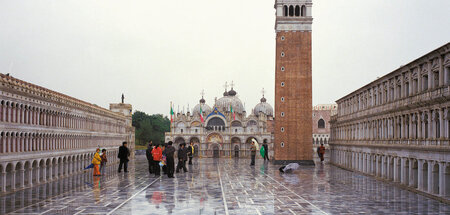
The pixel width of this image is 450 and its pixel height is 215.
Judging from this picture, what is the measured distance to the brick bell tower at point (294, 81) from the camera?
5338 centimetres

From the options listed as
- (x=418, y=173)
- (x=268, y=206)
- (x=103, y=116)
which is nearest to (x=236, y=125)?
(x=103, y=116)

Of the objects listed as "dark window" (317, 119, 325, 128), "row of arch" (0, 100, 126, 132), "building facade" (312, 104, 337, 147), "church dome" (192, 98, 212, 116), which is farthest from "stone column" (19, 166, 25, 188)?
"dark window" (317, 119, 325, 128)

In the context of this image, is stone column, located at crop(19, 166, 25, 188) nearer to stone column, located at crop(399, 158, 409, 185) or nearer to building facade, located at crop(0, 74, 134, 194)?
building facade, located at crop(0, 74, 134, 194)

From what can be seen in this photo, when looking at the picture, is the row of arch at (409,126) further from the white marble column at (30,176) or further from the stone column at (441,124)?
the white marble column at (30,176)

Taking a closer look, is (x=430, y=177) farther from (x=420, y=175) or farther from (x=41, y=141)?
(x=41, y=141)

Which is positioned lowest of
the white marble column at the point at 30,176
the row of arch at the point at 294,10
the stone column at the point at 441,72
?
the white marble column at the point at 30,176

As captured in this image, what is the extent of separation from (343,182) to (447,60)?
35.6 ft

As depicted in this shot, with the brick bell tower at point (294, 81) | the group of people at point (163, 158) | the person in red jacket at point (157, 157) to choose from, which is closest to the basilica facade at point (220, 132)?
the brick bell tower at point (294, 81)

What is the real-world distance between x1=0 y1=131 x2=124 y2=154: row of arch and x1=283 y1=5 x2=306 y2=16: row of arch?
83.4 feet

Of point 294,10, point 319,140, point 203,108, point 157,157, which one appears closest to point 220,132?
point 203,108

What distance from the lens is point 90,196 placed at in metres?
21.0

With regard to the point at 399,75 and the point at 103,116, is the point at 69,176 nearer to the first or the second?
the point at 103,116

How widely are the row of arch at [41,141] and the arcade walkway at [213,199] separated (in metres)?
2.28

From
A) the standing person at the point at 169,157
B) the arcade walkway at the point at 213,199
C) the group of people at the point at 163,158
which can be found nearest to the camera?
the arcade walkway at the point at 213,199
